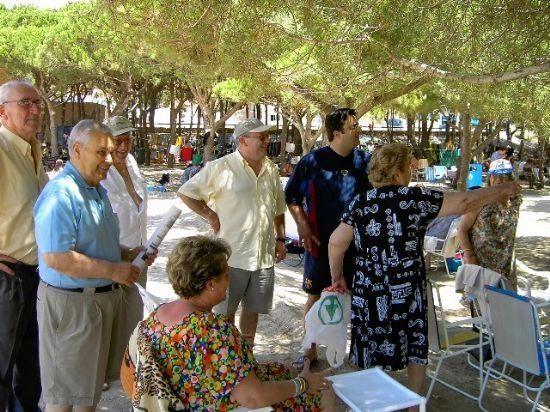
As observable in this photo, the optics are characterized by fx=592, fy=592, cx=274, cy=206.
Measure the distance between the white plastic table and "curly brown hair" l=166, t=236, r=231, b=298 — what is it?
71cm

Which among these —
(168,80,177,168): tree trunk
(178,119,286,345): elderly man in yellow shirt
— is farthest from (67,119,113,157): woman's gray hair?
(168,80,177,168): tree trunk

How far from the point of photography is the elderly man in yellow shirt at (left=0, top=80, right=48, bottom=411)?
3000mm

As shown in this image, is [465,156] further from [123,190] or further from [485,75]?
[123,190]

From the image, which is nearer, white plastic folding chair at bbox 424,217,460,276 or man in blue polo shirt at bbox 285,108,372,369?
man in blue polo shirt at bbox 285,108,372,369

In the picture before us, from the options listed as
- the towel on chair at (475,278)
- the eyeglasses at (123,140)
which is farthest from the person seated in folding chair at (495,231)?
the eyeglasses at (123,140)

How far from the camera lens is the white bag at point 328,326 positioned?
10.5 feet

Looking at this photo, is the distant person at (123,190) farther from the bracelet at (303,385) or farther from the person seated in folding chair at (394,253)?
the bracelet at (303,385)

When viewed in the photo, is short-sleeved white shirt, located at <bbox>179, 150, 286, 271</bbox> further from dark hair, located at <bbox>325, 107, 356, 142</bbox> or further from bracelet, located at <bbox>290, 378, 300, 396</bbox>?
bracelet, located at <bbox>290, 378, 300, 396</bbox>

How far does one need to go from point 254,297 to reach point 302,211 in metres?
0.66

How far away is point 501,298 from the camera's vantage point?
3.31m

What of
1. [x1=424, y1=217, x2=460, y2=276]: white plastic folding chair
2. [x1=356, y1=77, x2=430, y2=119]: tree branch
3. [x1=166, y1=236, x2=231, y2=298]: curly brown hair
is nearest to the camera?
[x1=166, y1=236, x2=231, y2=298]: curly brown hair

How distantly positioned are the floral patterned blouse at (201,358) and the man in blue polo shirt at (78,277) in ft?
1.86

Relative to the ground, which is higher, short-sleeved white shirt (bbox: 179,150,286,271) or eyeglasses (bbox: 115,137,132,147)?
eyeglasses (bbox: 115,137,132,147)

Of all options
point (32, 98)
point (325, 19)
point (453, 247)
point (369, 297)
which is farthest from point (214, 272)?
point (453, 247)
